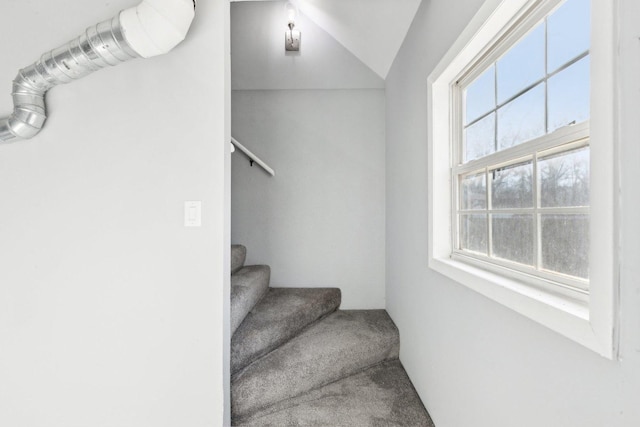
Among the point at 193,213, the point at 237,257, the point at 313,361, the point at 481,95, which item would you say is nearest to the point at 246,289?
the point at 237,257

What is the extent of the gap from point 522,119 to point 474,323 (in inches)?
27.8

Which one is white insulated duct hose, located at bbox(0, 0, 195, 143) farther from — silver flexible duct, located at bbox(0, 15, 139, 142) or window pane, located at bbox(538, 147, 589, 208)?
window pane, located at bbox(538, 147, 589, 208)

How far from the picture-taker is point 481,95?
46.4 inches

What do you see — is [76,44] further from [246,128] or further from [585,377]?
[585,377]

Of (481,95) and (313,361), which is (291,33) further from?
(313,361)

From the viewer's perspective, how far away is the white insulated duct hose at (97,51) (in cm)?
104

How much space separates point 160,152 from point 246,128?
133 cm

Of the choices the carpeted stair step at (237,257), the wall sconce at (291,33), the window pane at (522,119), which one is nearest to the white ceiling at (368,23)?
the wall sconce at (291,33)

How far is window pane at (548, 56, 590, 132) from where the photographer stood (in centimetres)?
68

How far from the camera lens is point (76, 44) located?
3.66ft

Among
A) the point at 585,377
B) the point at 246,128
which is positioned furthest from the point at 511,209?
the point at 246,128

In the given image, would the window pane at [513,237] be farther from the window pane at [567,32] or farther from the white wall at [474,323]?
the window pane at [567,32]

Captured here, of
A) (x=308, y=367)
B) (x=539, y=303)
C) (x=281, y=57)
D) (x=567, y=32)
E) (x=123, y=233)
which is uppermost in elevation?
(x=281, y=57)

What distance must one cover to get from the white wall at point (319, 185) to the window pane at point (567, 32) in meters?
1.69
